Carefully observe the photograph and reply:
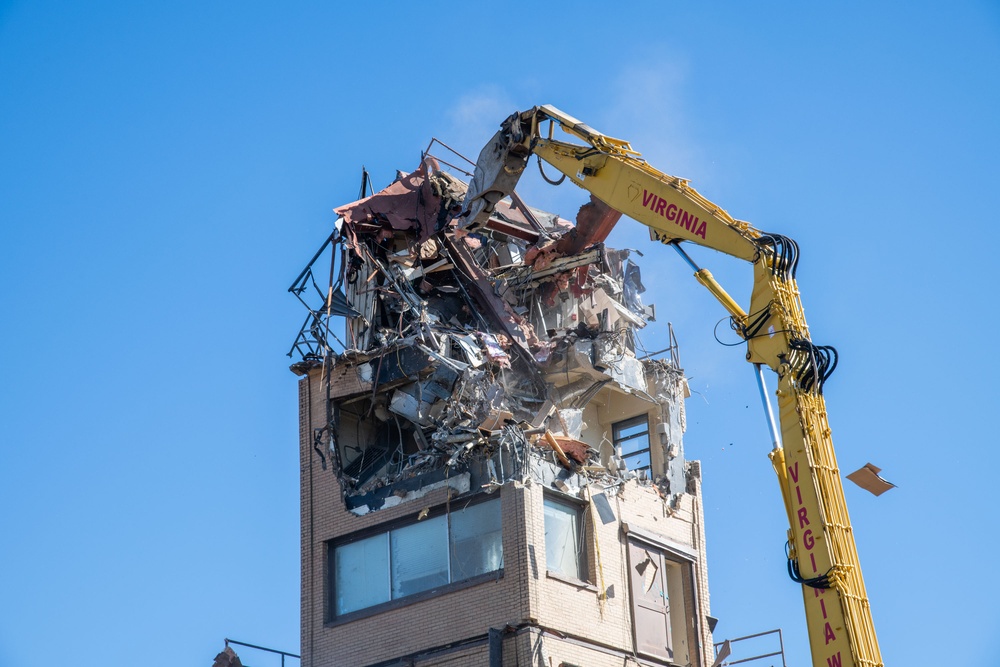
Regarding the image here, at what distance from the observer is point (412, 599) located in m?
27.7

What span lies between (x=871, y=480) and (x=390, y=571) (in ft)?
35.5

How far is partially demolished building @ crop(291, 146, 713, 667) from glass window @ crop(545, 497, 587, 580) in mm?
39

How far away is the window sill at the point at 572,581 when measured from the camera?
27.0 meters

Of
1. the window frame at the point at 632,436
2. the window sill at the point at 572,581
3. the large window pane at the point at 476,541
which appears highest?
the window frame at the point at 632,436

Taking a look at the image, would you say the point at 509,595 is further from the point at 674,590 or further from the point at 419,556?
the point at 674,590

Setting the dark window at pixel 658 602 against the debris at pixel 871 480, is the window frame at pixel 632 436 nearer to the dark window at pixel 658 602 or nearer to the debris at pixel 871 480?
the dark window at pixel 658 602

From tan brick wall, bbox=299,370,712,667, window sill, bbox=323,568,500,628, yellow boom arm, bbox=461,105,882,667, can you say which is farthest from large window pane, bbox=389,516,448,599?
yellow boom arm, bbox=461,105,882,667

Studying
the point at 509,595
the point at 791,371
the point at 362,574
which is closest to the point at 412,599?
the point at 362,574

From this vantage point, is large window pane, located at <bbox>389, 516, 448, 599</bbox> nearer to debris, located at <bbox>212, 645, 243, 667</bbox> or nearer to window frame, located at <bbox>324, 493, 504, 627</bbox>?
window frame, located at <bbox>324, 493, 504, 627</bbox>

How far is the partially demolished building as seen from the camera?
27.2m

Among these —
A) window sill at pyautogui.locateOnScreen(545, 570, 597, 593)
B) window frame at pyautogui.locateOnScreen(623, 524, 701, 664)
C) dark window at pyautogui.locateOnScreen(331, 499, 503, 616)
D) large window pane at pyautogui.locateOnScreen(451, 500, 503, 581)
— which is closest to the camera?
window sill at pyautogui.locateOnScreen(545, 570, 597, 593)

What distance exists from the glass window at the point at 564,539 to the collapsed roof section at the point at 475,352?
47 cm

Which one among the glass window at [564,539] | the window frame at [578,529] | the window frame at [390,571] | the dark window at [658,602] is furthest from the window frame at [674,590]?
the window frame at [390,571]

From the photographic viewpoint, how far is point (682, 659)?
2953cm
